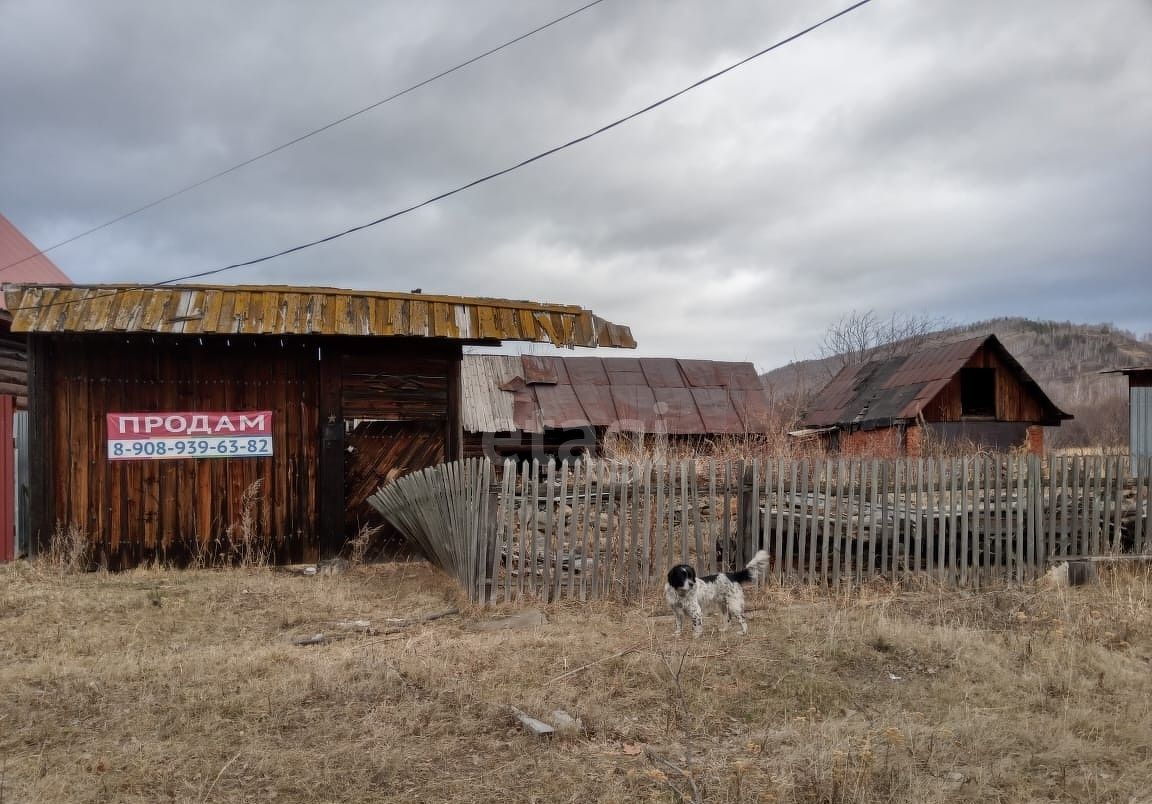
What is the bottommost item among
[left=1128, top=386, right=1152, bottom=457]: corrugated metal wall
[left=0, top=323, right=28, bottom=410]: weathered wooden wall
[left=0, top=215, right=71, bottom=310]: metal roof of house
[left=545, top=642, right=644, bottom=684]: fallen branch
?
[left=545, top=642, right=644, bottom=684]: fallen branch

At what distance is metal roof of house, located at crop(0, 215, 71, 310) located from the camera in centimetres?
1870

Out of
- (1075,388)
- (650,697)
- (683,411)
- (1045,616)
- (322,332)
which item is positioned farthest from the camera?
(1075,388)

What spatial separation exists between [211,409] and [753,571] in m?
7.05

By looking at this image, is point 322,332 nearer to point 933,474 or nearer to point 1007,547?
point 933,474

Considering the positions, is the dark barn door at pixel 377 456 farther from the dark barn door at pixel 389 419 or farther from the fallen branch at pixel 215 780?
the fallen branch at pixel 215 780

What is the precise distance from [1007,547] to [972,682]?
4268mm

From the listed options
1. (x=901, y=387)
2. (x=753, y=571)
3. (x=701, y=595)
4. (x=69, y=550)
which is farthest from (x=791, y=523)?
(x=901, y=387)

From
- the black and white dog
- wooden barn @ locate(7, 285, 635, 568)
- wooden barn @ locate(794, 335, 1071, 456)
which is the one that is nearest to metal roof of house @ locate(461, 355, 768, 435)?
wooden barn @ locate(794, 335, 1071, 456)

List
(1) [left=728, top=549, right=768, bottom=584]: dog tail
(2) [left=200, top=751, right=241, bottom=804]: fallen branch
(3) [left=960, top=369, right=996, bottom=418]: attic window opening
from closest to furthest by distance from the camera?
(2) [left=200, top=751, right=241, bottom=804]: fallen branch
(1) [left=728, top=549, right=768, bottom=584]: dog tail
(3) [left=960, top=369, right=996, bottom=418]: attic window opening

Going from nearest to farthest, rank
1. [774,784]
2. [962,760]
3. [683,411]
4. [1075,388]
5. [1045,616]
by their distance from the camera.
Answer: [774,784] → [962,760] → [1045,616] → [683,411] → [1075,388]

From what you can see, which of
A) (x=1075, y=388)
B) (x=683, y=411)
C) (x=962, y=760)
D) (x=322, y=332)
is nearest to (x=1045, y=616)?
(x=962, y=760)

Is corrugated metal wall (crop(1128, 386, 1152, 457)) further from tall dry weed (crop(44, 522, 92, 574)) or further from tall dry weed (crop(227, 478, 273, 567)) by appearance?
tall dry weed (crop(44, 522, 92, 574))

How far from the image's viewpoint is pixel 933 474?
8898 mm

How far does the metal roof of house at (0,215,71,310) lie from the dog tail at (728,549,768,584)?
18150mm
